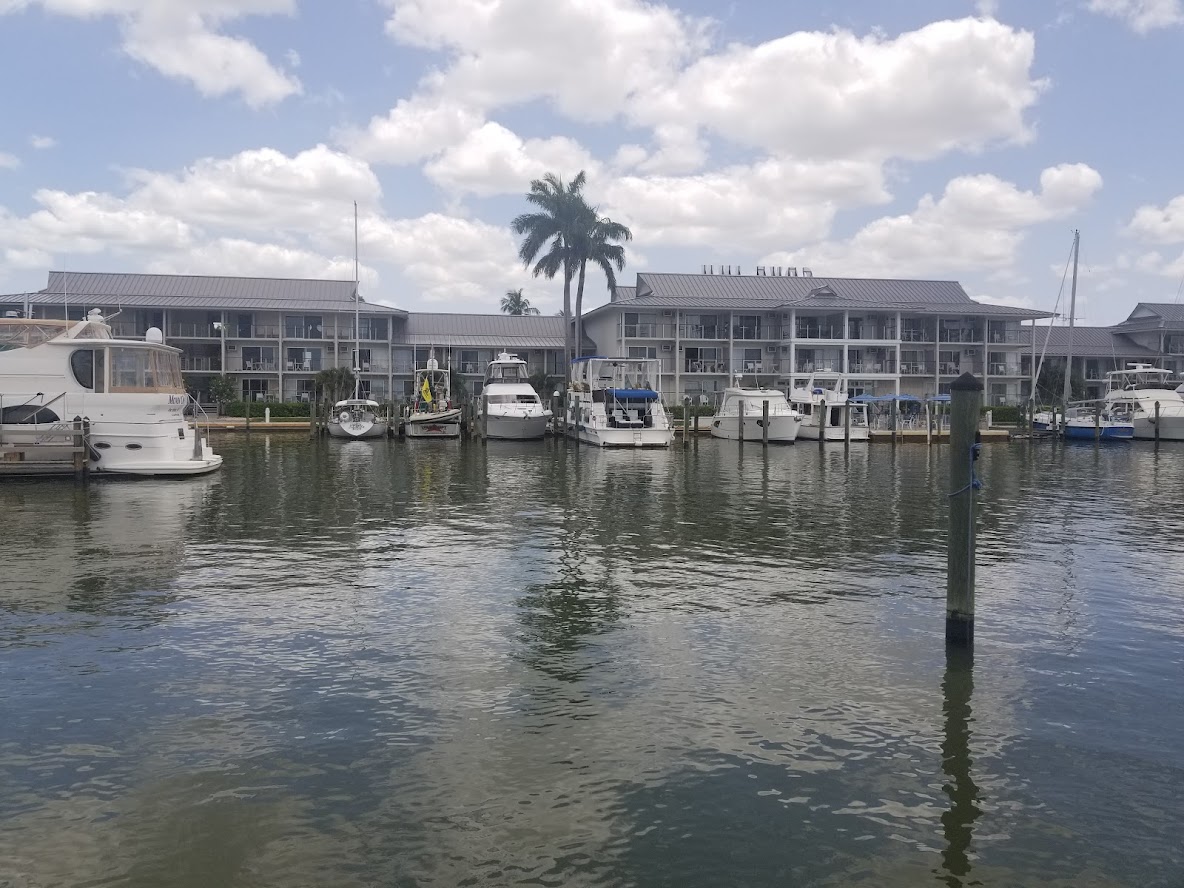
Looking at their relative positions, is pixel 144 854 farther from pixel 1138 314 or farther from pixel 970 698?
pixel 1138 314

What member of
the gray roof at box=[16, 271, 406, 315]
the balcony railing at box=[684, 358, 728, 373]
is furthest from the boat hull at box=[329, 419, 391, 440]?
the balcony railing at box=[684, 358, 728, 373]

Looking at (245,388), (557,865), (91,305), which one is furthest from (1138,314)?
(557,865)

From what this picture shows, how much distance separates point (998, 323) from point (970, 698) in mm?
77317

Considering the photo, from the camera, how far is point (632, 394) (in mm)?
51469

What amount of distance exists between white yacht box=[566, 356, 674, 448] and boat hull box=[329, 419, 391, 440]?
425 inches

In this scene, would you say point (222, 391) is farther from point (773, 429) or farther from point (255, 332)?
point (773, 429)

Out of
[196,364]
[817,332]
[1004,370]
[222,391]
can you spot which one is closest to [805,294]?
[817,332]

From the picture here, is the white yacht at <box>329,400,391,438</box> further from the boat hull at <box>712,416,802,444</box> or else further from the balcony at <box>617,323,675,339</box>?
the balcony at <box>617,323,675,339</box>

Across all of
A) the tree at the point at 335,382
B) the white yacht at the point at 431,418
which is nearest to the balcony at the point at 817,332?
the white yacht at the point at 431,418

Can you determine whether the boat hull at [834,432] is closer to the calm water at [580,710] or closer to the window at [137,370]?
the window at [137,370]

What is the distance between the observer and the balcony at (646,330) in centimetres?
7575

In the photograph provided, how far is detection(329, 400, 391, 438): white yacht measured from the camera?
2178 inches

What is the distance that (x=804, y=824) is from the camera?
7.52m

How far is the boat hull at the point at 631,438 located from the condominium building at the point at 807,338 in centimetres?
2461
